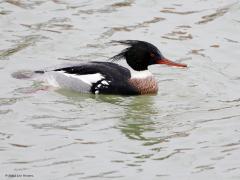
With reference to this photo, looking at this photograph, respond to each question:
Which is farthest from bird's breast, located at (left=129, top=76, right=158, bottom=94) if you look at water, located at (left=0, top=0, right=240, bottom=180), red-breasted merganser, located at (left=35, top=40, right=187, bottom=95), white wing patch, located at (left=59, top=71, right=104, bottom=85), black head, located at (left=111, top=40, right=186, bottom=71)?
white wing patch, located at (left=59, top=71, right=104, bottom=85)

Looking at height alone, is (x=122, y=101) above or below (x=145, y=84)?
below

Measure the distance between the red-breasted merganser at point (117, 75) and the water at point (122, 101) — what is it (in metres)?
0.18

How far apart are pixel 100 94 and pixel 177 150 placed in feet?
9.69

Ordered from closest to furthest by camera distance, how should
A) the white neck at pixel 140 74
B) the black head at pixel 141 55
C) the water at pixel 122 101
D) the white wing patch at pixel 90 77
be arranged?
the water at pixel 122 101
the white wing patch at pixel 90 77
the black head at pixel 141 55
the white neck at pixel 140 74

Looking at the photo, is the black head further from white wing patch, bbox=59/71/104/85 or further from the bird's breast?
white wing patch, bbox=59/71/104/85

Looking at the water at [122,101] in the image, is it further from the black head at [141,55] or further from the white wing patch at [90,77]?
the black head at [141,55]

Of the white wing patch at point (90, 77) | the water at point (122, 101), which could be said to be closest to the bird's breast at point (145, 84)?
the water at point (122, 101)

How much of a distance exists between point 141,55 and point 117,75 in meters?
0.51

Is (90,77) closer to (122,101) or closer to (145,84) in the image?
(122,101)

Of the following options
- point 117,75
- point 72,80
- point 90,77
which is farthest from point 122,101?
point 72,80

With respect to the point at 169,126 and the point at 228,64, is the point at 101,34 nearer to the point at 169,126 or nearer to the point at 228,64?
the point at 228,64

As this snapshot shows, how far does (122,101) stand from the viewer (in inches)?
427

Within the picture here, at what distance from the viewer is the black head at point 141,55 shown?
11.3m

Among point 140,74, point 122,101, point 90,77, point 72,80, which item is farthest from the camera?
point 140,74
